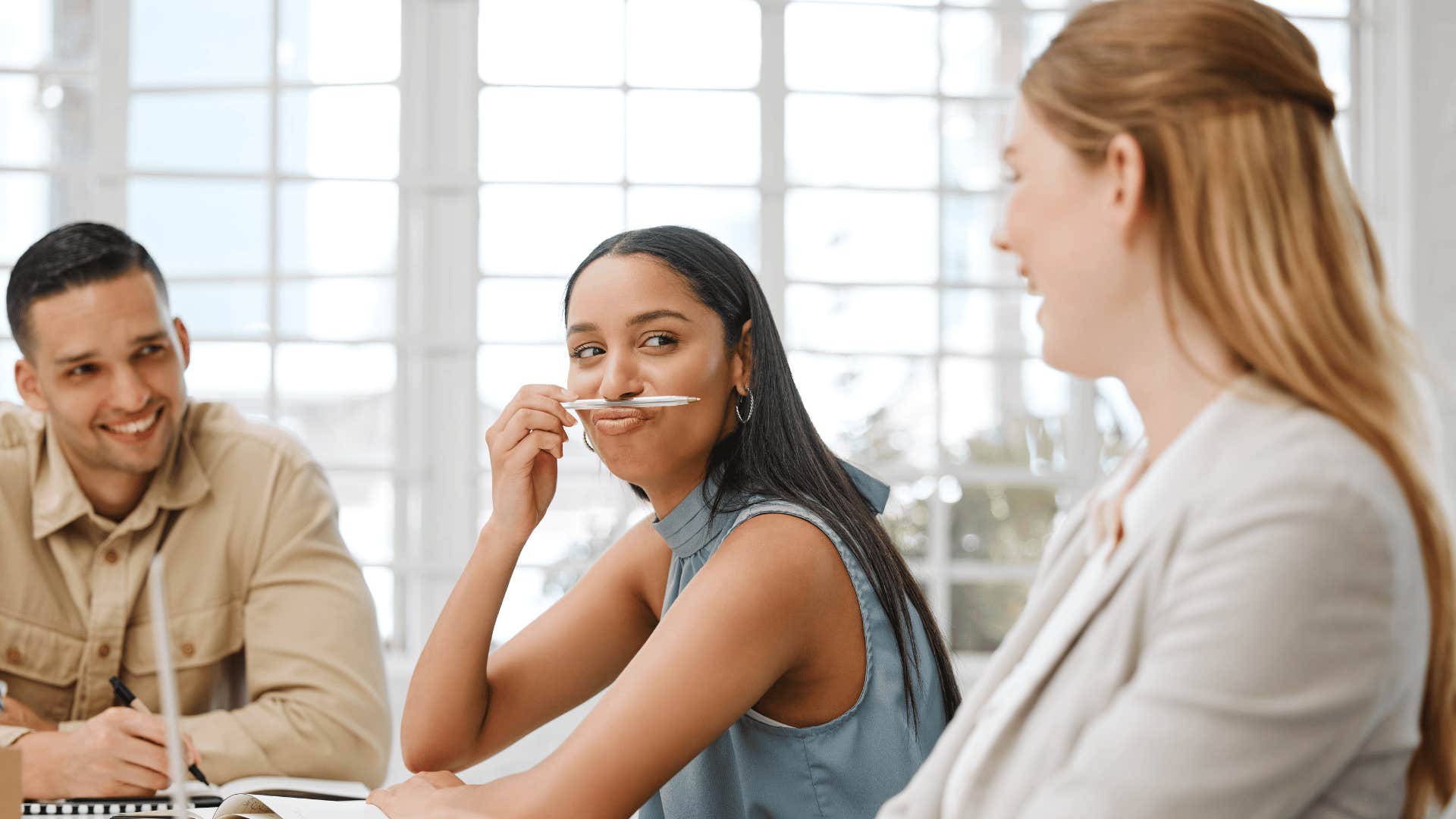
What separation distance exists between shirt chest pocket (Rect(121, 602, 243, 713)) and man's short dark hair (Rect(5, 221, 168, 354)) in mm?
524

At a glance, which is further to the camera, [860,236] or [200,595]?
[860,236]

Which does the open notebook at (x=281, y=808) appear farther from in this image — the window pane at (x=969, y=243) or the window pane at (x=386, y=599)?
the window pane at (x=969, y=243)

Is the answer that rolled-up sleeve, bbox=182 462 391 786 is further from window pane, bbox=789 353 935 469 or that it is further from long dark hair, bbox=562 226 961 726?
window pane, bbox=789 353 935 469

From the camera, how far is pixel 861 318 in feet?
11.7

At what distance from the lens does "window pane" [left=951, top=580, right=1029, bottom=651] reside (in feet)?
12.1

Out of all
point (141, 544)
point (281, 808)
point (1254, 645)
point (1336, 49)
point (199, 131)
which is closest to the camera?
point (1254, 645)

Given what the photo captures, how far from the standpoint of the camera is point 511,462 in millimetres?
1674

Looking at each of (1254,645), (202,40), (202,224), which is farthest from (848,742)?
(202,40)

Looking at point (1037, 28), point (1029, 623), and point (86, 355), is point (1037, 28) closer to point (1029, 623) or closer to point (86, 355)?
point (86, 355)

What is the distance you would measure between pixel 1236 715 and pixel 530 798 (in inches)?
28.8

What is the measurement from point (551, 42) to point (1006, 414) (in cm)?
168

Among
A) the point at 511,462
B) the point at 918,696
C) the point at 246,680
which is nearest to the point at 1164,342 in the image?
the point at 918,696

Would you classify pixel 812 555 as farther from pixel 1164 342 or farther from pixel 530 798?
pixel 1164 342

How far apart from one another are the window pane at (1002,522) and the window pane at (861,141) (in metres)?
0.93
